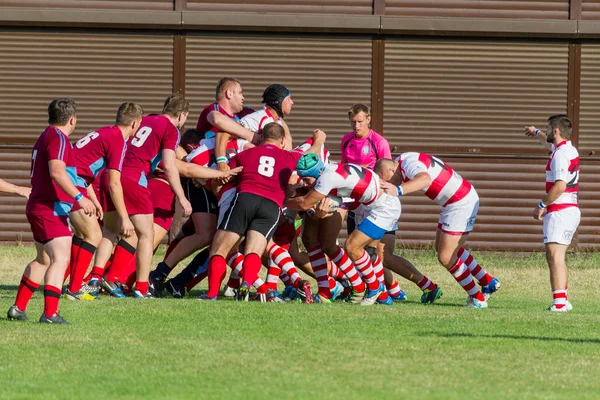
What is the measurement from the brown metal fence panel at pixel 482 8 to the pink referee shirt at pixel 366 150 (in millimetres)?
6889

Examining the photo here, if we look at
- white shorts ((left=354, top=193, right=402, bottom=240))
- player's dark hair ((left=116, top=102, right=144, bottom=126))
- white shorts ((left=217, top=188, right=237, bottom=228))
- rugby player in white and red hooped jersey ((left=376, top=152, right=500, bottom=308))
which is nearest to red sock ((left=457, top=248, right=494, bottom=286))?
rugby player in white and red hooped jersey ((left=376, top=152, right=500, bottom=308))

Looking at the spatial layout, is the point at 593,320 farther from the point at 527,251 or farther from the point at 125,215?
the point at 527,251

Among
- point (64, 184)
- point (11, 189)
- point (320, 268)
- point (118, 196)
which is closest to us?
point (64, 184)

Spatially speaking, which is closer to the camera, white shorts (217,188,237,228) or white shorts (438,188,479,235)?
white shorts (217,188,237,228)

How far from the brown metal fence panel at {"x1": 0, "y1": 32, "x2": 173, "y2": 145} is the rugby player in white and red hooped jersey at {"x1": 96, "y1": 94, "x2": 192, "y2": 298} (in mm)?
7659

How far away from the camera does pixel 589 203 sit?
784 inches

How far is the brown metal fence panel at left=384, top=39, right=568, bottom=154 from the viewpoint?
19.9 metres

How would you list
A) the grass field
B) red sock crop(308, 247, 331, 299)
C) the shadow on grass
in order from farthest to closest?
1. red sock crop(308, 247, 331, 299)
2. the shadow on grass
3. the grass field

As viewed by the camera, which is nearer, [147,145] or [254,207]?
[254,207]

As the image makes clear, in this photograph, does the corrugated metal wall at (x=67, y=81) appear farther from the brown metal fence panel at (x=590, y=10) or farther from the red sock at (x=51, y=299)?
the red sock at (x=51, y=299)

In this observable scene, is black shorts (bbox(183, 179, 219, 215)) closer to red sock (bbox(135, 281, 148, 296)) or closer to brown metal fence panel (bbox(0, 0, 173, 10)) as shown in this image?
red sock (bbox(135, 281, 148, 296))

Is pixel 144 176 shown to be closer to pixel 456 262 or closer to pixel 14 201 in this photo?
pixel 456 262

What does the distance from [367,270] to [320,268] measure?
2.59 feet

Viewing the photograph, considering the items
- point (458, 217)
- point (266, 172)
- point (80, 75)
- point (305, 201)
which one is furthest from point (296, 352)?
point (80, 75)
